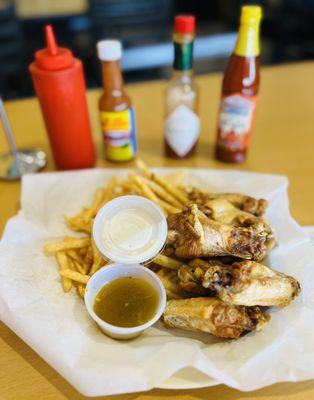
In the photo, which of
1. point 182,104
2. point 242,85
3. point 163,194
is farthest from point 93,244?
point 242,85

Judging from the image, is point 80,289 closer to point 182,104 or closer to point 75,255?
point 75,255

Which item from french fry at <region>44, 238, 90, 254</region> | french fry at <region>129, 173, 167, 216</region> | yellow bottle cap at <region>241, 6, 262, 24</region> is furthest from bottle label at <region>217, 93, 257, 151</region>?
french fry at <region>44, 238, 90, 254</region>

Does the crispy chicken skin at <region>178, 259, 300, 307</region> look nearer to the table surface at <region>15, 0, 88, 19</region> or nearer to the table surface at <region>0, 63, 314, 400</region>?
the table surface at <region>0, 63, 314, 400</region>

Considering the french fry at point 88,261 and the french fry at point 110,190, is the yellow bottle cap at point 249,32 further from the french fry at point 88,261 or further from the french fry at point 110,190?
the french fry at point 88,261

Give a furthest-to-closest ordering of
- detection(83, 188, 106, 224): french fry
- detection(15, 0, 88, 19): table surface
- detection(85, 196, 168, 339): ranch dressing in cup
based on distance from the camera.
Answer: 1. detection(15, 0, 88, 19): table surface
2. detection(83, 188, 106, 224): french fry
3. detection(85, 196, 168, 339): ranch dressing in cup

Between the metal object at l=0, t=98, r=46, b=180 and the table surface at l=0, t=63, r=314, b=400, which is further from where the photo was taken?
the metal object at l=0, t=98, r=46, b=180

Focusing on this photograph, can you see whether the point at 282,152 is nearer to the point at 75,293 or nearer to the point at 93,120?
the point at 93,120
